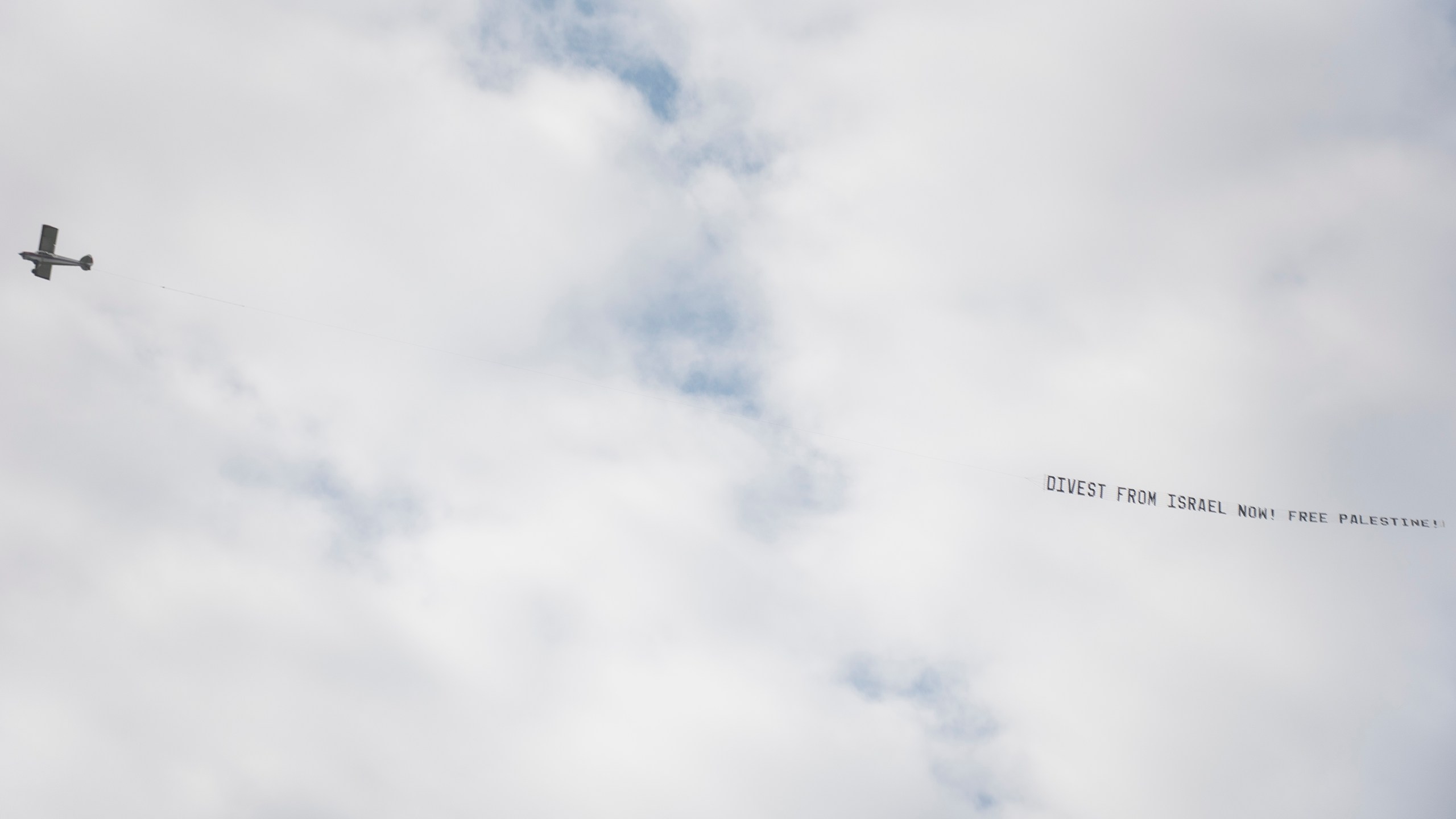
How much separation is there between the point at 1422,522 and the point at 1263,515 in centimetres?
1673

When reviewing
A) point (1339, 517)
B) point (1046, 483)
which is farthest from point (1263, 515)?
point (1046, 483)

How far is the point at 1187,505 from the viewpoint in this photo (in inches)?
2827

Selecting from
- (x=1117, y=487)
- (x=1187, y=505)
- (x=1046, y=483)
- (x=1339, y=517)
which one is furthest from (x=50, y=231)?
(x=1339, y=517)

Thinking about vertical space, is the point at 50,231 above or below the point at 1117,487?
above

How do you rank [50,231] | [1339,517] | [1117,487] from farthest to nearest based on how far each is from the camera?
[1339,517] < [1117,487] < [50,231]

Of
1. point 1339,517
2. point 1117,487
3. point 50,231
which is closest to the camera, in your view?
point 50,231

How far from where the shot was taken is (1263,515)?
244 feet

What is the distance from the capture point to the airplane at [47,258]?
215 ft

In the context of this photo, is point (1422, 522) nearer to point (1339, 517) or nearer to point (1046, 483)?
point (1339, 517)

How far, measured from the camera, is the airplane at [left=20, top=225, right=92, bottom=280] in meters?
65.6

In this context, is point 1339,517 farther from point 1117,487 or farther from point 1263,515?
point 1117,487

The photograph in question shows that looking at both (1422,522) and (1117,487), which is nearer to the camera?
(1117,487)

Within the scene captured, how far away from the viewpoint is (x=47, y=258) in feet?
216

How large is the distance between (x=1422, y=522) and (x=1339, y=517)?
999cm
